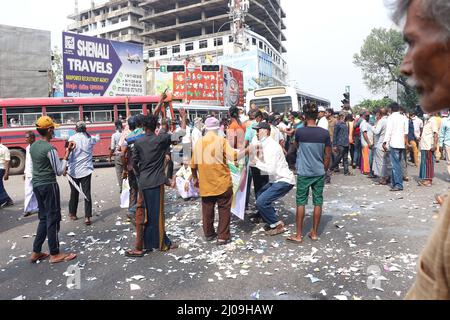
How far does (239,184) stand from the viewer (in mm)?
5621

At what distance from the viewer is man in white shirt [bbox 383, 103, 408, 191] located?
793 cm

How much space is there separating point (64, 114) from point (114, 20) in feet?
230

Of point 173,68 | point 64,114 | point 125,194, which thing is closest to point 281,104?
point 64,114

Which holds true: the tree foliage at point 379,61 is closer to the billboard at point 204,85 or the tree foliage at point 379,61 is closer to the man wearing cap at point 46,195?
the billboard at point 204,85

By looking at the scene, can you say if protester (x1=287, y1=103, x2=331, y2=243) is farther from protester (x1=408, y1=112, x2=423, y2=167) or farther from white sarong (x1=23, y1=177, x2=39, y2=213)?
protester (x1=408, y1=112, x2=423, y2=167)

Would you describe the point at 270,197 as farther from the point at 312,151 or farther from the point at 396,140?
the point at 396,140

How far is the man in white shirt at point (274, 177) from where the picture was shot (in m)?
5.35

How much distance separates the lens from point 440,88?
886 millimetres

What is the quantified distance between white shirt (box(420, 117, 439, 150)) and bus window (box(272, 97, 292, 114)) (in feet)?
22.2

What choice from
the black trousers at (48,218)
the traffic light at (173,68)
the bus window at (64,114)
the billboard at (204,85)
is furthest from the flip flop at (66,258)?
the billboard at (204,85)

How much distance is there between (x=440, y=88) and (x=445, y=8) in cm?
19

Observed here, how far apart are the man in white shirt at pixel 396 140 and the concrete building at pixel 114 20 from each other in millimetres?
69623
